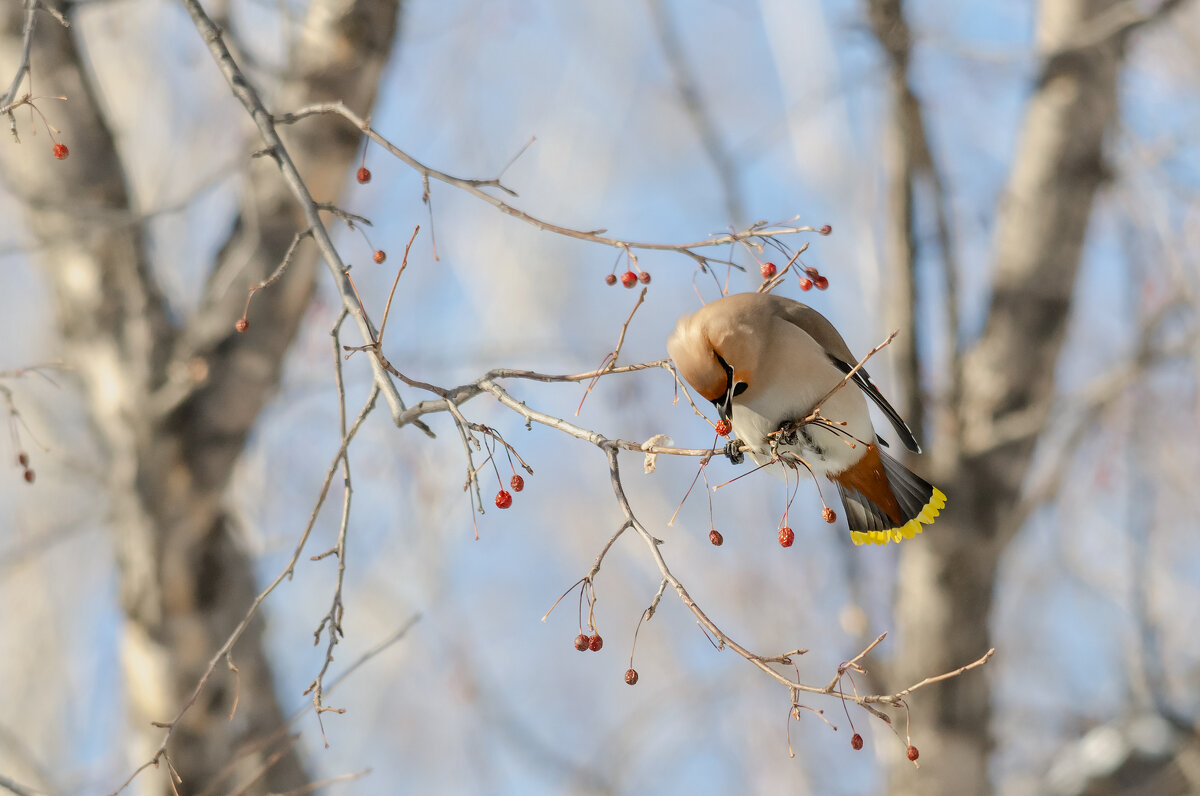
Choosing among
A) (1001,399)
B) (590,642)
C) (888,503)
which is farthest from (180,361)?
(1001,399)

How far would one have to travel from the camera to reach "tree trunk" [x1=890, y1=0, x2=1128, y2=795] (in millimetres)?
4922

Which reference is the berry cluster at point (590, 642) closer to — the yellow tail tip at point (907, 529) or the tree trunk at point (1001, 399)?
the yellow tail tip at point (907, 529)

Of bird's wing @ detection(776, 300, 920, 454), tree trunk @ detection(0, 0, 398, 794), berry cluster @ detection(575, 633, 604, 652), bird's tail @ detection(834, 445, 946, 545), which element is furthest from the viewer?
tree trunk @ detection(0, 0, 398, 794)

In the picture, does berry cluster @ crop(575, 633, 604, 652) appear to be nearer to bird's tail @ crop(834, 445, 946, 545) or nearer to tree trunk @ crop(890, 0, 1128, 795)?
bird's tail @ crop(834, 445, 946, 545)

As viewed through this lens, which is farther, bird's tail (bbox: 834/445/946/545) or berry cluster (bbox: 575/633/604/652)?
bird's tail (bbox: 834/445/946/545)

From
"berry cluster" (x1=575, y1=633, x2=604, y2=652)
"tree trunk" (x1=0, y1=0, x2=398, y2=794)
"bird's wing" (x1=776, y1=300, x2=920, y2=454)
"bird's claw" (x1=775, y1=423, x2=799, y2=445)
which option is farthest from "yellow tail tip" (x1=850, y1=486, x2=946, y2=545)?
"tree trunk" (x1=0, y1=0, x2=398, y2=794)

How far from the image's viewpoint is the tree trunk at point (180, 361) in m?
4.34

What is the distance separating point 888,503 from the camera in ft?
10.5

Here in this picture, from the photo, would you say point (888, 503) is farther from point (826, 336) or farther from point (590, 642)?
point (590, 642)

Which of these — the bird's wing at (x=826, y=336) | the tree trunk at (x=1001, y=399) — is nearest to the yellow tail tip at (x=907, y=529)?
the bird's wing at (x=826, y=336)

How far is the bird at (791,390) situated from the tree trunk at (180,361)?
2.26 metres

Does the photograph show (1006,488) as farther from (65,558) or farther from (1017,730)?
(65,558)

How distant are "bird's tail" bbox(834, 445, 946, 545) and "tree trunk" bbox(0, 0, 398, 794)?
→ 2374mm

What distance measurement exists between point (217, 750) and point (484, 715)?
2495 mm
